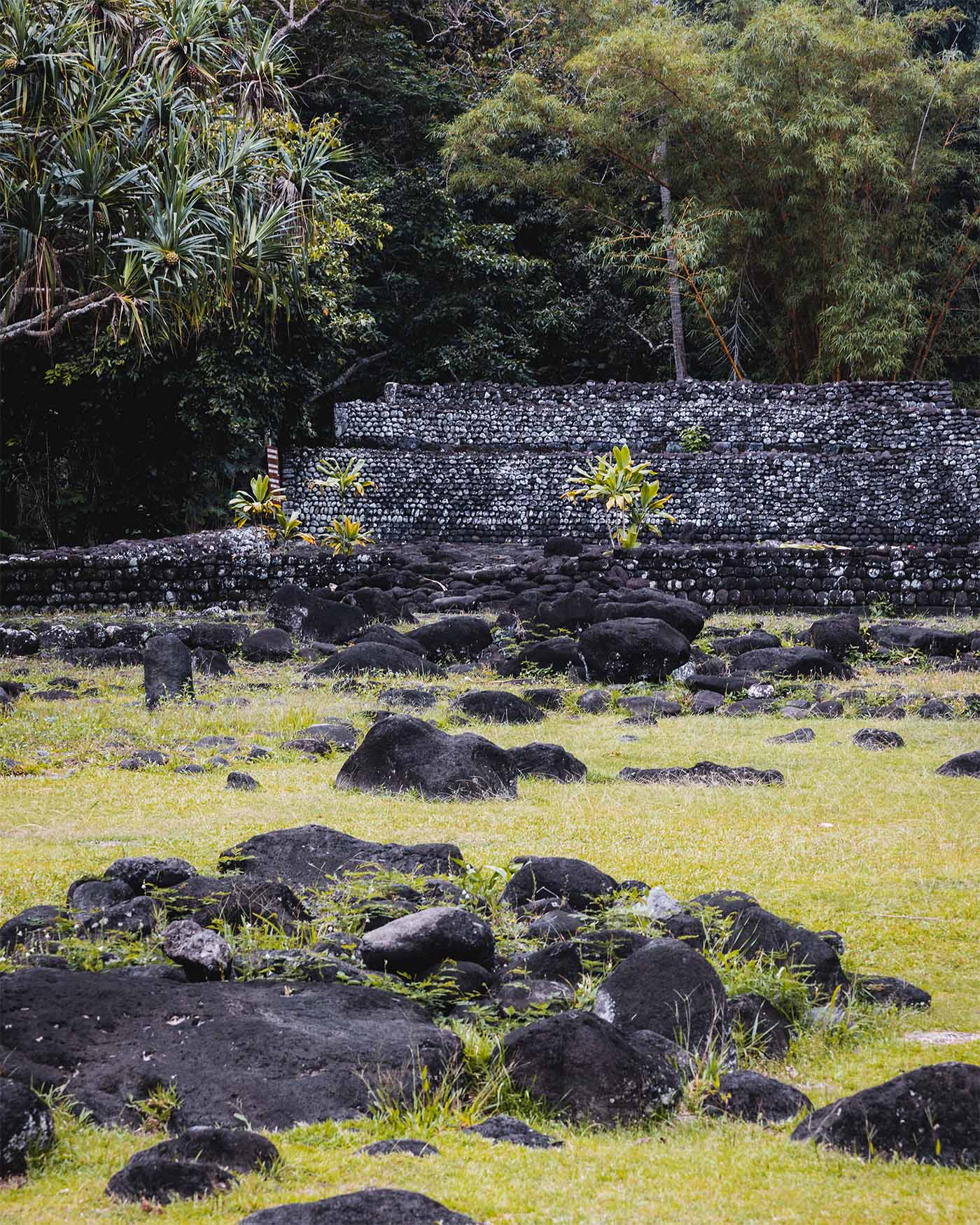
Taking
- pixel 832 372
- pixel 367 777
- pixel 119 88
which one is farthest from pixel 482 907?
pixel 832 372

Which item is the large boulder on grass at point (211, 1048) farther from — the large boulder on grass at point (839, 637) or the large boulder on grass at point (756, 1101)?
the large boulder on grass at point (839, 637)

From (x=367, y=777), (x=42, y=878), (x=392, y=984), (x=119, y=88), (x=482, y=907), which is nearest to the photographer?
(x=392, y=984)

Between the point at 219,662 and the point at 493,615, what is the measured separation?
176 inches

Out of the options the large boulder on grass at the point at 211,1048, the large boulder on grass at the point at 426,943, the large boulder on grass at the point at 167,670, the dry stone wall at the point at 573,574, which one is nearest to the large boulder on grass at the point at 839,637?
the dry stone wall at the point at 573,574

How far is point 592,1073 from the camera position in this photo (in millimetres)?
3746

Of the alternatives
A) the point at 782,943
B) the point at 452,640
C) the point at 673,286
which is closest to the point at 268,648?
the point at 452,640

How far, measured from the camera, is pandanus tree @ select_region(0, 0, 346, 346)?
12570mm

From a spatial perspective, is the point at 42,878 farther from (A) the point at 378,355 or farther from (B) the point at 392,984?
(A) the point at 378,355

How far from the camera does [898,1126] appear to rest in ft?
11.1

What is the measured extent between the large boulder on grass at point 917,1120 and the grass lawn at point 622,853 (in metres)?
0.07

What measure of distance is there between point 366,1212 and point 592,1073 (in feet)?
3.34

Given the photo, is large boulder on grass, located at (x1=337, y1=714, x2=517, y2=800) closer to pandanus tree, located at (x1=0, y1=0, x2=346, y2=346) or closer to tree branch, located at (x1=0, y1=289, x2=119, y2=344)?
pandanus tree, located at (x1=0, y1=0, x2=346, y2=346)

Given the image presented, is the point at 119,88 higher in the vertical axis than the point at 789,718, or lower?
higher

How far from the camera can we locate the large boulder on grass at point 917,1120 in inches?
132
